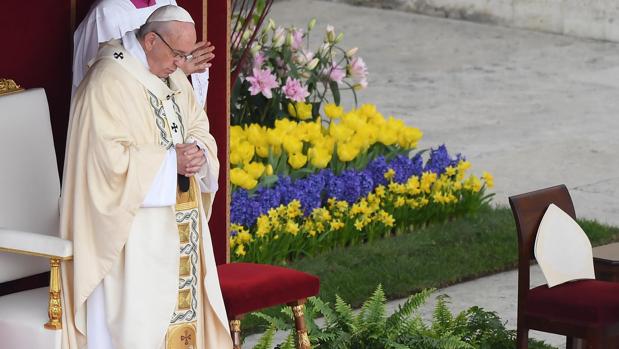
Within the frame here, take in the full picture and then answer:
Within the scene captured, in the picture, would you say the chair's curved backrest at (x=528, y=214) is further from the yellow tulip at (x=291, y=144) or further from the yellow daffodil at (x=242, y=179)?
the yellow tulip at (x=291, y=144)

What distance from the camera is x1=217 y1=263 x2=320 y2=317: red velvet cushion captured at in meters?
5.77

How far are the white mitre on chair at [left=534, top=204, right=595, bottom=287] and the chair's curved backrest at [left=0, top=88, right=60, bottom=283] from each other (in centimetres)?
192

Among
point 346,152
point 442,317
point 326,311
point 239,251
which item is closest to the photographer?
point 326,311

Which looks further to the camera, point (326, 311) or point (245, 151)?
point (245, 151)

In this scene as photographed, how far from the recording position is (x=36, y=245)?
5.32 metres

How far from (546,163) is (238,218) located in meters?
3.31

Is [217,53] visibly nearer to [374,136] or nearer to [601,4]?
[374,136]

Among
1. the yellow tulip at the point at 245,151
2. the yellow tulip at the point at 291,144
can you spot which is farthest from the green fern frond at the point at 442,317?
the yellow tulip at the point at 291,144

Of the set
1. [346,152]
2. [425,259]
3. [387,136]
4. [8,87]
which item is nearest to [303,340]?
[8,87]

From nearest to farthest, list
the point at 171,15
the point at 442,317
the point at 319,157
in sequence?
1. the point at 171,15
2. the point at 442,317
3. the point at 319,157

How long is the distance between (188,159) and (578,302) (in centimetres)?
163

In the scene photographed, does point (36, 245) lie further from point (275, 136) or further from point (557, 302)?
point (275, 136)

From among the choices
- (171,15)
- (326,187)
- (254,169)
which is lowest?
(326,187)

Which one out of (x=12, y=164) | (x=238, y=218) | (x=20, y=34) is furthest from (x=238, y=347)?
(x=238, y=218)
